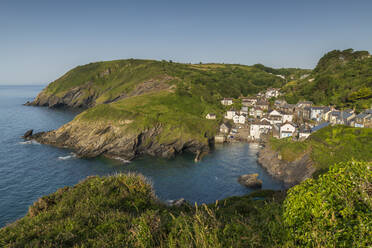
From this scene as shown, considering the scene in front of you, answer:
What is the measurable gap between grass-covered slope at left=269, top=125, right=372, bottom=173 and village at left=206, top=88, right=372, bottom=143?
1047 centimetres

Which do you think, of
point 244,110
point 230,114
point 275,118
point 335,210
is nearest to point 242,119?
point 230,114

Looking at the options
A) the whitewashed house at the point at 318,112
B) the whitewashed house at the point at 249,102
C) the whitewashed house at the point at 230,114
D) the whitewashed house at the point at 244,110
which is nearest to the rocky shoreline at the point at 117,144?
the whitewashed house at the point at 318,112

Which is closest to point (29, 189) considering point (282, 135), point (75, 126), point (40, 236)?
point (75, 126)

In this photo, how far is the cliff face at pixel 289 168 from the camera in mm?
51406

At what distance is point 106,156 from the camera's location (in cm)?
7219

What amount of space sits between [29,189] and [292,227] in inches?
2359

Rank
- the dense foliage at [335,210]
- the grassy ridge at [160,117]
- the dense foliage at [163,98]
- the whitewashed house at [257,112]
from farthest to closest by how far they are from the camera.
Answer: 1. the whitewashed house at [257,112]
2. the dense foliage at [163,98]
3. the grassy ridge at [160,117]
4. the dense foliage at [335,210]

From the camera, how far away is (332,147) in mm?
55562

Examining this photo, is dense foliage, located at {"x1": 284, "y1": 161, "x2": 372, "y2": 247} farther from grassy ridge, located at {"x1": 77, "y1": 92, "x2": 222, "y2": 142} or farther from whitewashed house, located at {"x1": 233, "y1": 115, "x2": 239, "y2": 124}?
whitewashed house, located at {"x1": 233, "y1": 115, "x2": 239, "y2": 124}

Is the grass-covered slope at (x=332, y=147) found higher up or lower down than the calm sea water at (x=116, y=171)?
higher up

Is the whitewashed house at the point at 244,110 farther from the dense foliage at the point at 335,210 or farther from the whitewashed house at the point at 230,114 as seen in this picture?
the dense foliage at the point at 335,210

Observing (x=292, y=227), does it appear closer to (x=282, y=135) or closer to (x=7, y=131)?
(x=282, y=135)

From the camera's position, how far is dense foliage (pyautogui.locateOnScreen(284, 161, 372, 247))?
683 centimetres

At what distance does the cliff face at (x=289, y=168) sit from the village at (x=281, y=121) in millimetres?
17572
